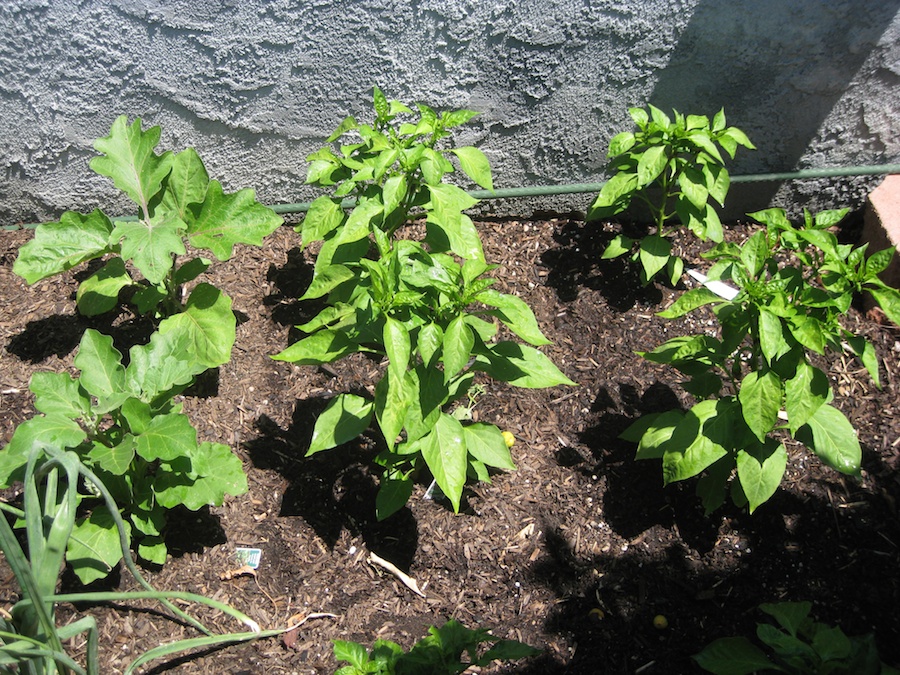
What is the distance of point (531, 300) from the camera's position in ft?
13.3

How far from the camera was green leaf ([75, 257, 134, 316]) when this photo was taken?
3.47 metres

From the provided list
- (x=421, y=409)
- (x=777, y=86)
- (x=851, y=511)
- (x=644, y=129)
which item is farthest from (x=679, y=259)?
(x=421, y=409)

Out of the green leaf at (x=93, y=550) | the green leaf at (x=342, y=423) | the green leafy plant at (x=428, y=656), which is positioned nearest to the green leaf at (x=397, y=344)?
the green leaf at (x=342, y=423)

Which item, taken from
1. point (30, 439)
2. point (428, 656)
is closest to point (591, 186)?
point (428, 656)

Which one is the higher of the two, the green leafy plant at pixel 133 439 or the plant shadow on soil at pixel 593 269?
the plant shadow on soil at pixel 593 269

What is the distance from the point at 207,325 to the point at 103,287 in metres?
0.51

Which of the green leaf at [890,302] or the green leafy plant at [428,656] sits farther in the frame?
the green leaf at [890,302]

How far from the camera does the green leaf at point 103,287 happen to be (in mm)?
3473

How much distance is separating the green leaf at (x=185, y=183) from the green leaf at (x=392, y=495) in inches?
58.8

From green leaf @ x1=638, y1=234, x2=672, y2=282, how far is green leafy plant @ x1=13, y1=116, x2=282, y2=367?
1.81m

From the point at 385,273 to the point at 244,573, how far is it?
143cm

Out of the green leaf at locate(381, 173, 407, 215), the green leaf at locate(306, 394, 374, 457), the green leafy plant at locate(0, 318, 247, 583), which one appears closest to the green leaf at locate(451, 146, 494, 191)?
the green leaf at locate(381, 173, 407, 215)

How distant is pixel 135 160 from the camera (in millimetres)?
3359

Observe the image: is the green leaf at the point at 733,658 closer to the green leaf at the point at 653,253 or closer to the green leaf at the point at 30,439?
the green leaf at the point at 653,253
